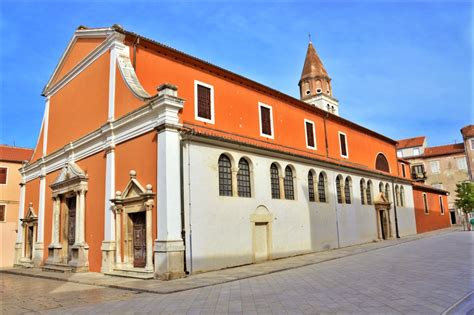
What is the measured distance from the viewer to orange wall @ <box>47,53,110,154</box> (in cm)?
1579

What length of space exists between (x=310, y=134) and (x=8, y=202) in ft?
68.5

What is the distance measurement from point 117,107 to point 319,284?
990 centimetres

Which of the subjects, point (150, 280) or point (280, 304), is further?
point (150, 280)

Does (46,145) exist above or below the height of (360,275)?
above

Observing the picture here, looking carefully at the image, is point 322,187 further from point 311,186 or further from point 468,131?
point 468,131

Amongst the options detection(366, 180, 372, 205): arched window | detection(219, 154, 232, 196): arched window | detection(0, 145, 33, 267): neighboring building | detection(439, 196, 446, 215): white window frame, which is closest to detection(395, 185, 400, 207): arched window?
detection(366, 180, 372, 205): arched window

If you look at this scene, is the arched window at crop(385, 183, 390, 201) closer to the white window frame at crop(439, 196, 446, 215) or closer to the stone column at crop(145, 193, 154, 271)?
the white window frame at crop(439, 196, 446, 215)

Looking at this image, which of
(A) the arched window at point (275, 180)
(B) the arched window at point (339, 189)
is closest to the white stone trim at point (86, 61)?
(A) the arched window at point (275, 180)

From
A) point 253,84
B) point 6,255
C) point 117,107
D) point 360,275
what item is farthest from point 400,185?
point 6,255

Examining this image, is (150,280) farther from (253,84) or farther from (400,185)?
(400,185)

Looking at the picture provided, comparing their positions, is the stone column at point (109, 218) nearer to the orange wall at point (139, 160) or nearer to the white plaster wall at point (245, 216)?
the orange wall at point (139, 160)

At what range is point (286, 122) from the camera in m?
20.4

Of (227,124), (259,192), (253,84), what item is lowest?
(259,192)

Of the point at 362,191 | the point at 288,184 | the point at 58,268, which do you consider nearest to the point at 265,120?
the point at 288,184
